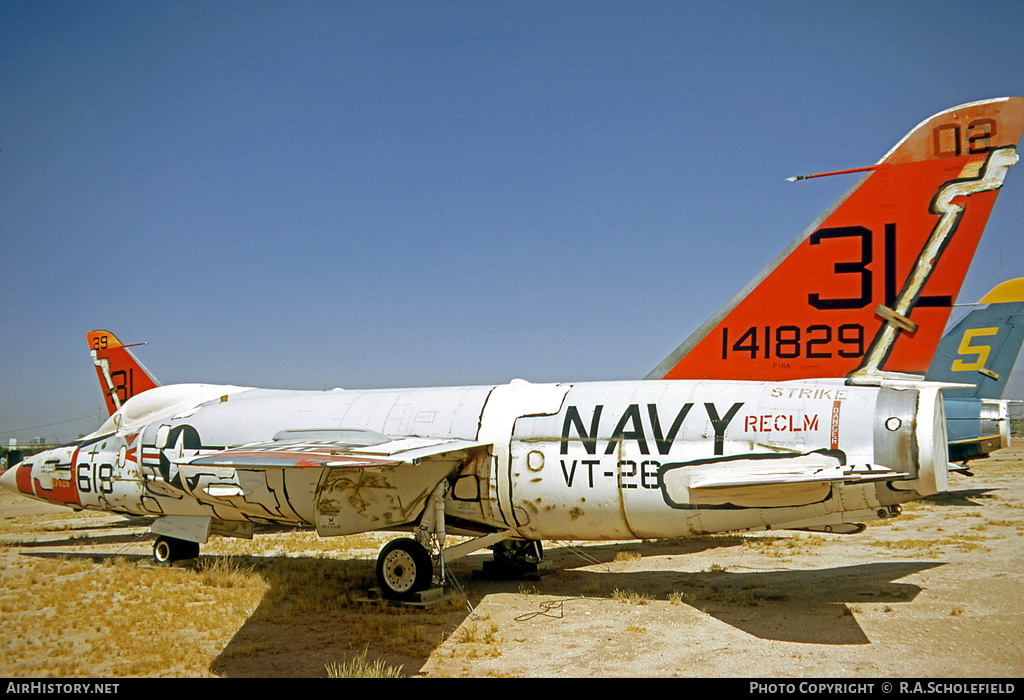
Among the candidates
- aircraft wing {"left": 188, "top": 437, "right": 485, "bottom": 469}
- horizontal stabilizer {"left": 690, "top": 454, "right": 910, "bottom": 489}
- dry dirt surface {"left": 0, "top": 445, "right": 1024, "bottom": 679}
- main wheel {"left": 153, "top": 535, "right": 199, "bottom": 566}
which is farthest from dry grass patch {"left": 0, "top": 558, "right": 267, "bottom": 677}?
horizontal stabilizer {"left": 690, "top": 454, "right": 910, "bottom": 489}

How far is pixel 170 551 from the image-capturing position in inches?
514

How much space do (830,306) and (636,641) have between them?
486cm

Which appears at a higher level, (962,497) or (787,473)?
(787,473)

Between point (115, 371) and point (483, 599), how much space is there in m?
14.7

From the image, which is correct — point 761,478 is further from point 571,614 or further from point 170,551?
point 170,551

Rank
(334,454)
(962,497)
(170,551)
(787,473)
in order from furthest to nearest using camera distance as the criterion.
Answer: (962,497) < (170,551) < (334,454) < (787,473)

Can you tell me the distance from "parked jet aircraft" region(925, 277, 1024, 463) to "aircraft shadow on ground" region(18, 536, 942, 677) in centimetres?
936

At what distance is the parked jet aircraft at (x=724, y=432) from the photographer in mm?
8070

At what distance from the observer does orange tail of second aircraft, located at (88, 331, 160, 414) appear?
19.5 metres

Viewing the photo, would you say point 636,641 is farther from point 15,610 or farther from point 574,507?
point 15,610

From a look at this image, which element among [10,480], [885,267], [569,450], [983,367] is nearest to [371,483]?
[569,450]

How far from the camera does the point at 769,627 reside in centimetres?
825

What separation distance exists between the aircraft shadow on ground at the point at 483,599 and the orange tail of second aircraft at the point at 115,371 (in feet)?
22.3

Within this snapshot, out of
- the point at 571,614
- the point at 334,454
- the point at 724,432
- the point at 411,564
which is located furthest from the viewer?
the point at 411,564
